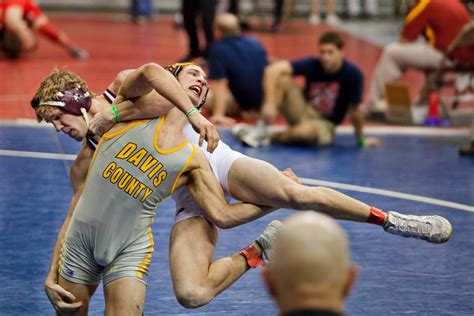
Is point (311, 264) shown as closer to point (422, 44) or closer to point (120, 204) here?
point (120, 204)

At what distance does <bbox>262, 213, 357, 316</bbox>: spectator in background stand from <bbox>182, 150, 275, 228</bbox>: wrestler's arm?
2.29 meters

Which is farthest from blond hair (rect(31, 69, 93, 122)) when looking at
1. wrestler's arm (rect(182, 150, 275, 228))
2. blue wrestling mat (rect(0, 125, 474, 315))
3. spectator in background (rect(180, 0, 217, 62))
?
spectator in background (rect(180, 0, 217, 62))

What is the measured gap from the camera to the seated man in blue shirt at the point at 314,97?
926 cm

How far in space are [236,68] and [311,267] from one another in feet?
26.2

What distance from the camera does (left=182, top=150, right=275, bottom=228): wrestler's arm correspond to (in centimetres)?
472

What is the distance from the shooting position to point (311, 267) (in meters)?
2.38

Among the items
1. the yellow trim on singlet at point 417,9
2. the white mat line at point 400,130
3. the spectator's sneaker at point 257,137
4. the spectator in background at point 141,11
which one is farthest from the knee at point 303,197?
the spectator in background at point 141,11

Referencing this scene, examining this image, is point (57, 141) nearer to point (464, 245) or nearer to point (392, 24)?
point (464, 245)

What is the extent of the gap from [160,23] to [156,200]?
1384 cm

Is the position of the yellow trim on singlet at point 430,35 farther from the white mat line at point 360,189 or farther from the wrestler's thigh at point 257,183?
the wrestler's thigh at point 257,183

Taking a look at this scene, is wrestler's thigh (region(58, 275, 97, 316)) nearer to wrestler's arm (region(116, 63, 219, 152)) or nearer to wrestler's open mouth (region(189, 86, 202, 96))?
wrestler's arm (region(116, 63, 219, 152))

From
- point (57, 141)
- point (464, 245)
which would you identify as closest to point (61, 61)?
point (57, 141)

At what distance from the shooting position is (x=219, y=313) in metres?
5.26

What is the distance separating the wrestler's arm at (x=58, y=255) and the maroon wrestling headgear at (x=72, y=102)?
224 millimetres
